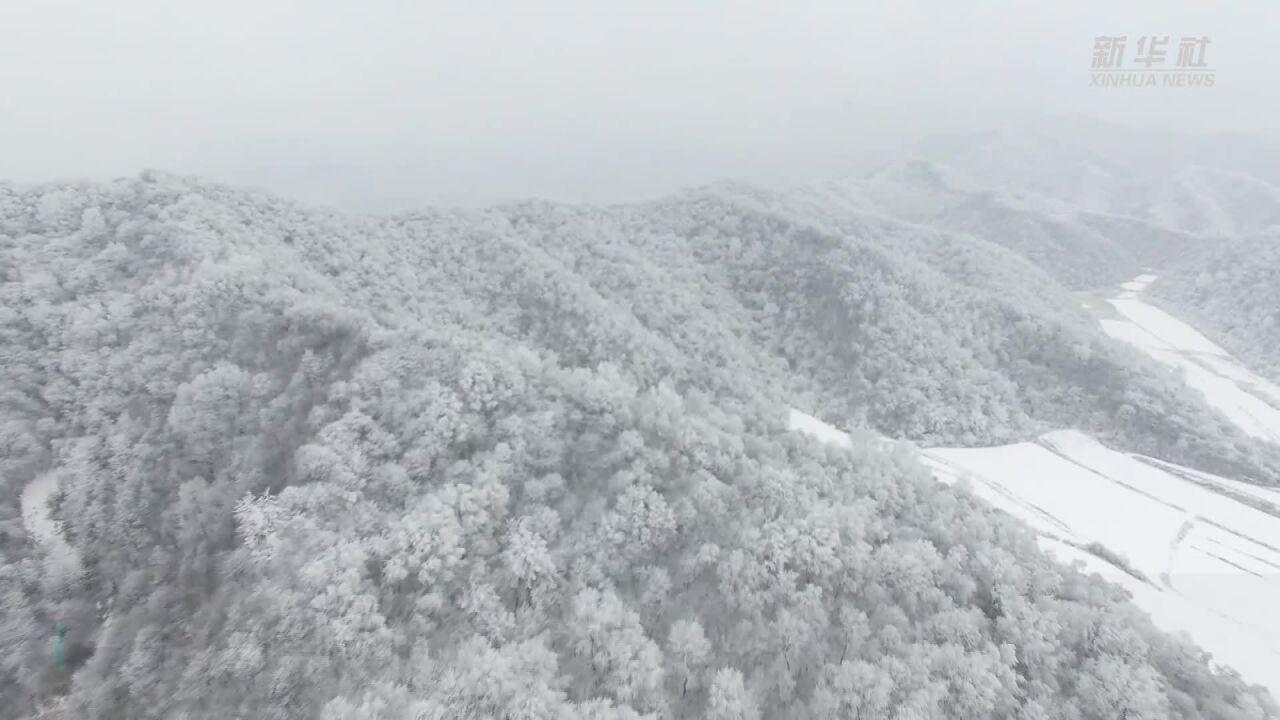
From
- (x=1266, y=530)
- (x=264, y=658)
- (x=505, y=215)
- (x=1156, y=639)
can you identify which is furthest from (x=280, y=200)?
(x=1266, y=530)

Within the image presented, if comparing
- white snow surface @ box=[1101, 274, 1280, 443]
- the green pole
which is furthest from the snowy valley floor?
the green pole

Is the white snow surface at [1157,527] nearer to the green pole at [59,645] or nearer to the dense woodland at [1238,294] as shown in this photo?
the dense woodland at [1238,294]

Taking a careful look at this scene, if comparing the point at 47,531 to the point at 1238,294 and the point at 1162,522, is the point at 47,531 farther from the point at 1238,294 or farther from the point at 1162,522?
the point at 1238,294

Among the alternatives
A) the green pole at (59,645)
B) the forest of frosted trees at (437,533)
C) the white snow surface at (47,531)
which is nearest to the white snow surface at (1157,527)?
the forest of frosted trees at (437,533)

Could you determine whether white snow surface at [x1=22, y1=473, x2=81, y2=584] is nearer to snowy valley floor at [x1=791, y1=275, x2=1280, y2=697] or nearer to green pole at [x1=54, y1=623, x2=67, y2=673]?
green pole at [x1=54, y1=623, x2=67, y2=673]

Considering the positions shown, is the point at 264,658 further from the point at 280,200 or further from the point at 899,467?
the point at 280,200

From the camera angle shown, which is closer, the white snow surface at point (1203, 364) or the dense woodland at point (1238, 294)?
the white snow surface at point (1203, 364)
